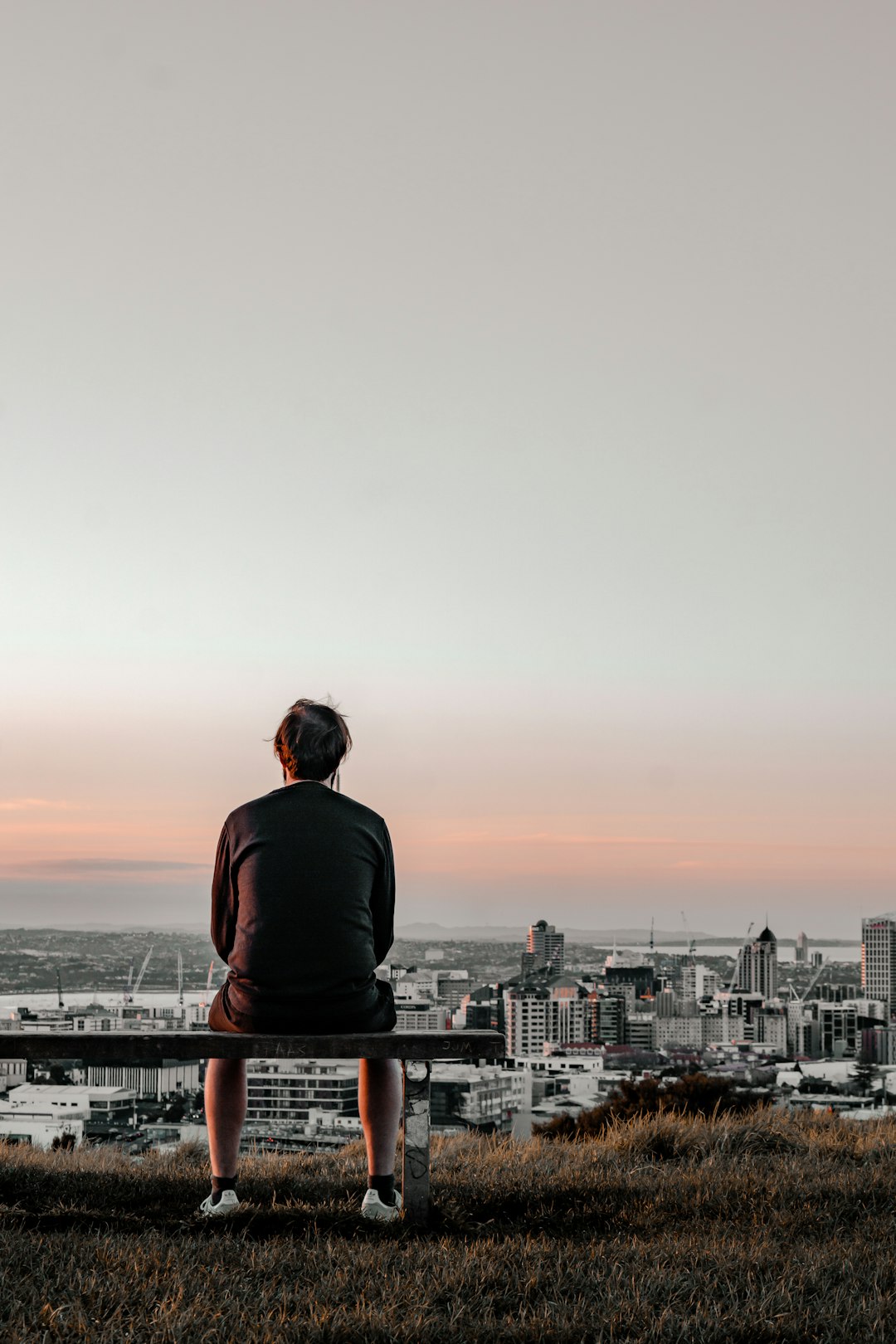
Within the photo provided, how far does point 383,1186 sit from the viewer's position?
13.3 feet

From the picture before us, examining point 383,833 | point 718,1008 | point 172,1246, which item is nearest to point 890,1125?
point 383,833

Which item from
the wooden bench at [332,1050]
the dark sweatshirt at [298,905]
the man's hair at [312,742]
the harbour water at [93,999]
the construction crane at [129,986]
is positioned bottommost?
the construction crane at [129,986]

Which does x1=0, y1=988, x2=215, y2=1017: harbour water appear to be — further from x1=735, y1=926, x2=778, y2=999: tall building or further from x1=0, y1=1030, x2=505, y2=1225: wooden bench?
x1=735, y1=926, x2=778, y2=999: tall building

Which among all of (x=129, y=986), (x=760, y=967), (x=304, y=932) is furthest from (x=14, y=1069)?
(x=760, y=967)

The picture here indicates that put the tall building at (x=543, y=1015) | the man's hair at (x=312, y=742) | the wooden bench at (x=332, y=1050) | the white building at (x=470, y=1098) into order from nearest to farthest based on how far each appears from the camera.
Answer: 1. the wooden bench at (x=332, y=1050)
2. the man's hair at (x=312, y=742)
3. the white building at (x=470, y=1098)
4. the tall building at (x=543, y=1015)

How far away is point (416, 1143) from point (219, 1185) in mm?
744

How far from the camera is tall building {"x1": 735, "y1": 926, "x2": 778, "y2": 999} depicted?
29.6m

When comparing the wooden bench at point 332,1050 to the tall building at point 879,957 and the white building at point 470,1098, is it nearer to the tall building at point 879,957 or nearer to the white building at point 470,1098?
the white building at point 470,1098

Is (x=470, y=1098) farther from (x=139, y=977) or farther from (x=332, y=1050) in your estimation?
(x=139, y=977)

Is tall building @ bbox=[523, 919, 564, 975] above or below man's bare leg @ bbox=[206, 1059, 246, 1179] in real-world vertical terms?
below

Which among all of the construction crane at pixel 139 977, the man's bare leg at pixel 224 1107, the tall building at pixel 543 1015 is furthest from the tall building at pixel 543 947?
the man's bare leg at pixel 224 1107

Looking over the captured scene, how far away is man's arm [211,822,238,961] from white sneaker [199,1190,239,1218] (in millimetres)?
771

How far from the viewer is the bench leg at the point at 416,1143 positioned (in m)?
3.87

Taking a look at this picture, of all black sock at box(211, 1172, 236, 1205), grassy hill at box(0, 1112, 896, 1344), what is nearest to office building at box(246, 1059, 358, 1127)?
grassy hill at box(0, 1112, 896, 1344)
